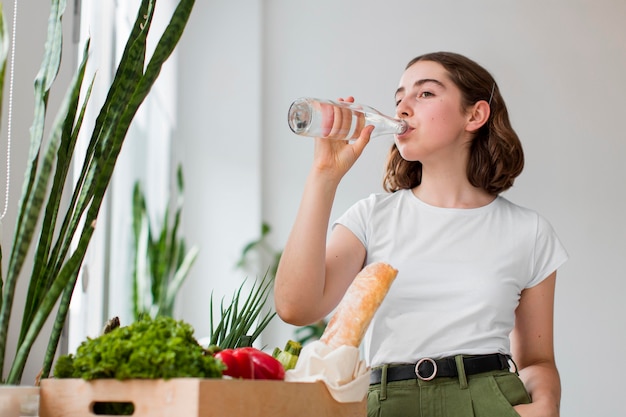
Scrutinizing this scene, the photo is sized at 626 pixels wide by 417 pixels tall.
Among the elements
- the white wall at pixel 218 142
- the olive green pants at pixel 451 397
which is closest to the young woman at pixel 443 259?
the olive green pants at pixel 451 397

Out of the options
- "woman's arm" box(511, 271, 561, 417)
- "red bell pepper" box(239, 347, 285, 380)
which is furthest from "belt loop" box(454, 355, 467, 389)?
"red bell pepper" box(239, 347, 285, 380)

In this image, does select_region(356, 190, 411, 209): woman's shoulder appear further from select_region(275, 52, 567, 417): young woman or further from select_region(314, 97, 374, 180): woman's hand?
select_region(314, 97, 374, 180): woman's hand

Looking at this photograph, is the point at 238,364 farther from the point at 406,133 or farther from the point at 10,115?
the point at 406,133

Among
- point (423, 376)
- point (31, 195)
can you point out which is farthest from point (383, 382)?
point (31, 195)

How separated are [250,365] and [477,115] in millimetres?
1106

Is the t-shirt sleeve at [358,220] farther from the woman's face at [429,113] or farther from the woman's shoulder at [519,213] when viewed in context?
the woman's shoulder at [519,213]

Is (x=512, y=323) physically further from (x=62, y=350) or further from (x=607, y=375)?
(x=607, y=375)

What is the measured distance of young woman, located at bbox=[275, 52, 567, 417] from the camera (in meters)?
1.62

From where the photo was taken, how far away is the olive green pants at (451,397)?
5.29 ft

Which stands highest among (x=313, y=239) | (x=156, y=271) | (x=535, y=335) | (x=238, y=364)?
(x=313, y=239)

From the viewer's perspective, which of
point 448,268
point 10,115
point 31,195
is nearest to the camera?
point 31,195

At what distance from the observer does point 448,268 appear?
1.78m

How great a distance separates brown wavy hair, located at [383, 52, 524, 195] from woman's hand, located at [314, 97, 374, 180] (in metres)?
0.45

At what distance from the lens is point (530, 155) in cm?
423
